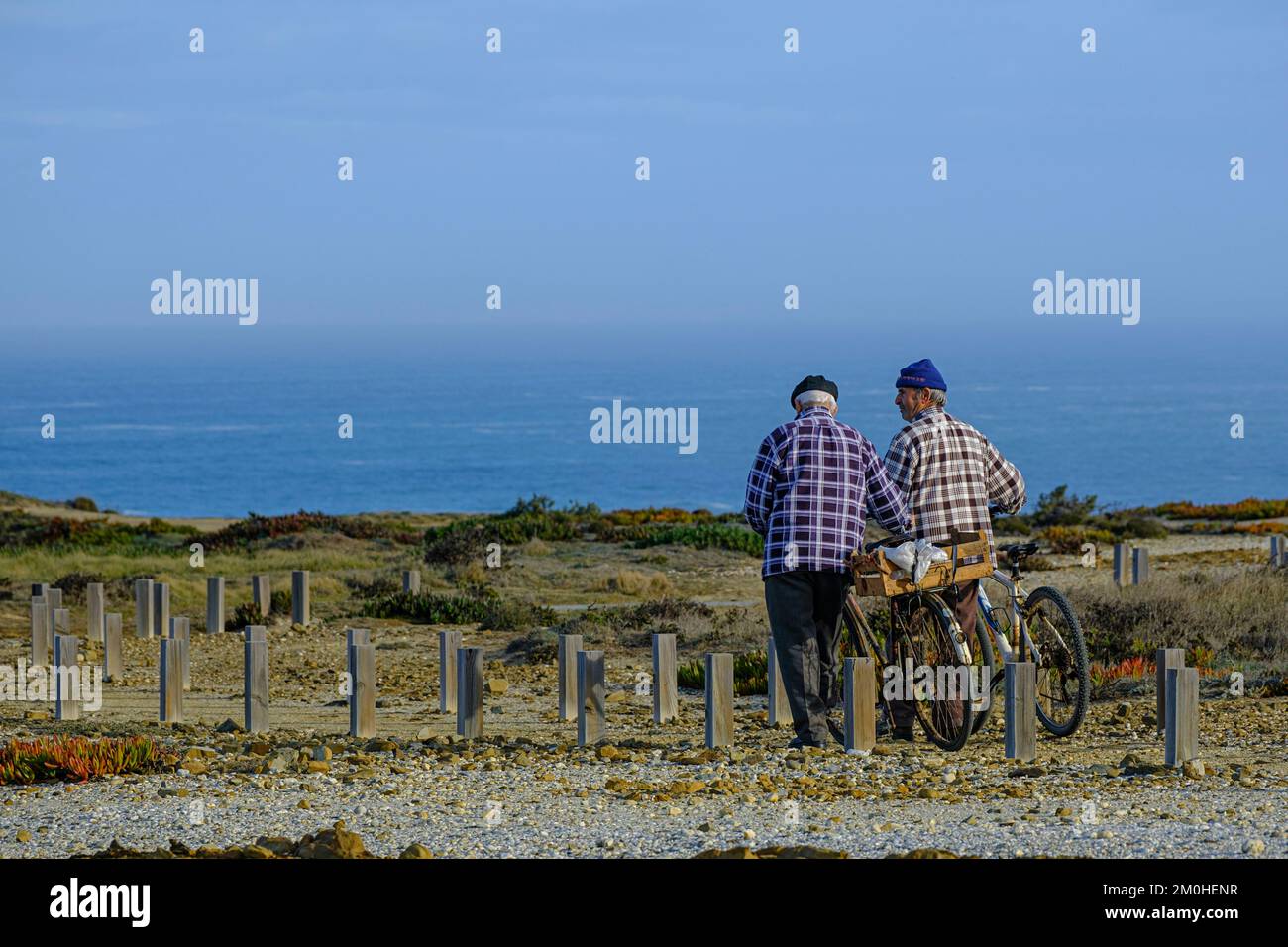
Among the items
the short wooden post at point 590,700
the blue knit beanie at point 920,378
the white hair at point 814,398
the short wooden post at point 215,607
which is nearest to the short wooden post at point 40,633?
the short wooden post at point 215,607

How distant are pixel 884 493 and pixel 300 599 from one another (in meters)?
9.99

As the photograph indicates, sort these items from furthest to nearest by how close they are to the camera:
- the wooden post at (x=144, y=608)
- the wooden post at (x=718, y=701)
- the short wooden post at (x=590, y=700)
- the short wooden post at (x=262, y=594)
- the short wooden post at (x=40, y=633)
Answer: the short wooden post at (x=262, y=594) < the wooden post at (x=144, y=608) < the short wooden post at (x=40, y=633) < the short wooden post at (x=590, y=700) < the wooden post at (x=718, y=701)

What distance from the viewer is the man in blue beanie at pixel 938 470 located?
935cm

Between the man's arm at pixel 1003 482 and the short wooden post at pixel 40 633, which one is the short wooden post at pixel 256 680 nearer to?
the short wooden post at pixel 40 633

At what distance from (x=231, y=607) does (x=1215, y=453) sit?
9878 centimetres

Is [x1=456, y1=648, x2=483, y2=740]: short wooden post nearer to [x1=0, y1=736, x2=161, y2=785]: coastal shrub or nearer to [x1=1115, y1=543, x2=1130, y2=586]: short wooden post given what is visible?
[x1=0, y1=736, x2=161, y2=785]: coastal shrub

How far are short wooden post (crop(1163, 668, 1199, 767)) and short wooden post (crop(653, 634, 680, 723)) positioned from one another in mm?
3445

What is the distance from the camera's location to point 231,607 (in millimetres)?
19750

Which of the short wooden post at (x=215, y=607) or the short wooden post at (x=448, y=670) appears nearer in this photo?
the short wooden post at (x=448, y=670)

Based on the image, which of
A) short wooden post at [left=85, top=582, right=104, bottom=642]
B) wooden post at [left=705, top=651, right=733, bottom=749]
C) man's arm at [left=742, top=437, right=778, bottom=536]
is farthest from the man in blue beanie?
short wooden post at [left=85, top=582, right=104, bottom=642]

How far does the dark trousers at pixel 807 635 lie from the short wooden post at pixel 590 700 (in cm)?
126

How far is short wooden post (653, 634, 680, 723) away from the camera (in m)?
11.1

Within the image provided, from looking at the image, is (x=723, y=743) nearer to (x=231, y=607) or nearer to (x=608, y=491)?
(x=231, y=607)
